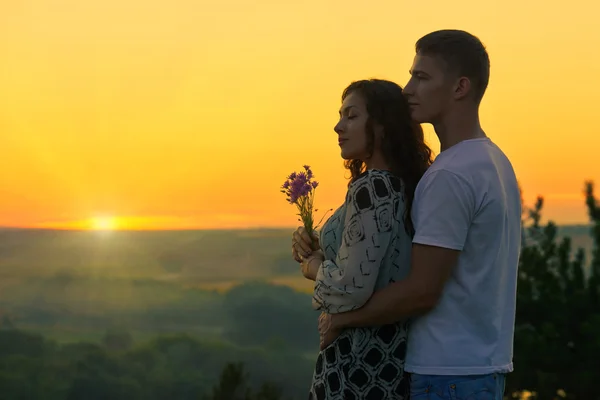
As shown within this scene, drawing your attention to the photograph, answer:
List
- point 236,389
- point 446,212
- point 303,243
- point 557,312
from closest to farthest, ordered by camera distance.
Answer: point 446,212 < point 303,243 < point 557,312 < point 236,389

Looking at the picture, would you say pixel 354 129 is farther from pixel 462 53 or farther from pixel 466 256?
pixel 466 256

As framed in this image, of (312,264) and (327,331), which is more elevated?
(312,264)

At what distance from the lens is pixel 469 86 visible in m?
3.76

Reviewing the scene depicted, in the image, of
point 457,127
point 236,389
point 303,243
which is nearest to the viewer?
point 457,127

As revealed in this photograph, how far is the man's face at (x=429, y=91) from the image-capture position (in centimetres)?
376

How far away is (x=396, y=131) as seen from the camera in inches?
158

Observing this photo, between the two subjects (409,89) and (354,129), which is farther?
(354,129)

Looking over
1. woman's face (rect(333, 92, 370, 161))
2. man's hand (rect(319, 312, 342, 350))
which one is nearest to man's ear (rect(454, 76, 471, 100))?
woman's face (rect(333, 92, 370, 161))

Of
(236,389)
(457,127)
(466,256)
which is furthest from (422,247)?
(236,389)

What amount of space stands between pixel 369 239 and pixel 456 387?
2.20 feet

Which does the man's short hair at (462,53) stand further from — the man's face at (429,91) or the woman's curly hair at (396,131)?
the woman's curly hair at (396,131)

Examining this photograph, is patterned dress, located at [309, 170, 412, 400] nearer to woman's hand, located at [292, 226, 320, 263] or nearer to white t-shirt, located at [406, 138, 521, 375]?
white t-shirt, located at [406, 138, 521, 375]

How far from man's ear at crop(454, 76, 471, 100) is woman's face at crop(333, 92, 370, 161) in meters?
0.44

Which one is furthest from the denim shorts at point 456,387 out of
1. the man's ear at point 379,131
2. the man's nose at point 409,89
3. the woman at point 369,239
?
the man's nose at point 409,89
